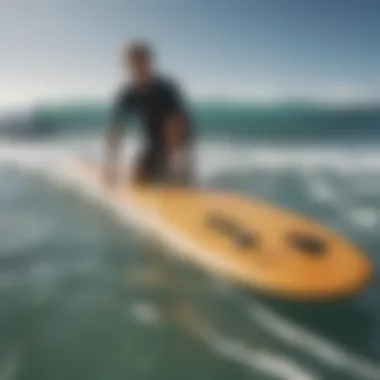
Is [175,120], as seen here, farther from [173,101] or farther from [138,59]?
[138,59]

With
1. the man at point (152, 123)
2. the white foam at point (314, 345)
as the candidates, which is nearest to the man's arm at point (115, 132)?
the man at point (152, 123)

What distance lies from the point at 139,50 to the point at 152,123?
18cm

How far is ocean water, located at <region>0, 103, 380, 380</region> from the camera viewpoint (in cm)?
108

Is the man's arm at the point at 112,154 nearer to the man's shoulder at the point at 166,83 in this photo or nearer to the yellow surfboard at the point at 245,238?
the yellow surfboard at the point at 245,238

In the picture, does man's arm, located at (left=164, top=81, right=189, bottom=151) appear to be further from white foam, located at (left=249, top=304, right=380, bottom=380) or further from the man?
white foam, located at (left=249, top=304, right=380, bottom=380)

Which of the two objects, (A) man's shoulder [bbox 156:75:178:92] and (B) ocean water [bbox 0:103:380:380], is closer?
(B) ocean water [bbox 0:103:380:380]

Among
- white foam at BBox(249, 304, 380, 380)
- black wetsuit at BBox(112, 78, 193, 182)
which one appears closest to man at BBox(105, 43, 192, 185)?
black wetsuit at BBox(112, 78, 193, 182)

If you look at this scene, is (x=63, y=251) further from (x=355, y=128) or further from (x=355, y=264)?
(x=355, y=128)

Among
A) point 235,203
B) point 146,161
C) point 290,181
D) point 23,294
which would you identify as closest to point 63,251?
point 23,294

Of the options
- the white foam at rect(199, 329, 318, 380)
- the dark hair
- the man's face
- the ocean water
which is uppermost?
the dark hair

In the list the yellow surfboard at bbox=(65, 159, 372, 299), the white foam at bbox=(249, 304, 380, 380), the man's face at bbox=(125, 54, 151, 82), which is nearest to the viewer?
the white foam at bbox=(249, 304, 380, 380)

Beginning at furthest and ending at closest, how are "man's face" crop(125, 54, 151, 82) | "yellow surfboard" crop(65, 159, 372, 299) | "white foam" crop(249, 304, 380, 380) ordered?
"man's face" crop(125, 54, 151, 82) → "yellow surfboard" crop(65, 159, 372, 299) → "white foam" crop(249, 304, 380, 380)

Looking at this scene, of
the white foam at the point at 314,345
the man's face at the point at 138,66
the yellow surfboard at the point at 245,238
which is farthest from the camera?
the man's face at the point at 138,66

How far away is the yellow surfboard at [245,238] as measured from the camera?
3.81ft
